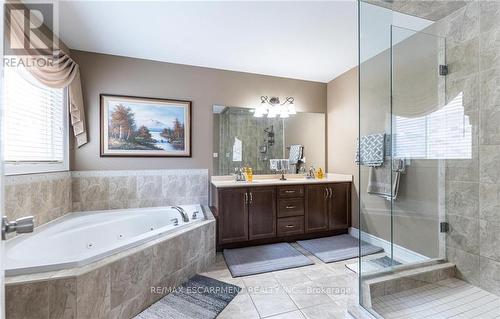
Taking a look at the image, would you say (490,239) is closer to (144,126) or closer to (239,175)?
(239,175)

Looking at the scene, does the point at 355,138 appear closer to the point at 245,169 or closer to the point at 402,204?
the point at 402,204

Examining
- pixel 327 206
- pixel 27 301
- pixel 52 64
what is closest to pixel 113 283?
pixel 27 301

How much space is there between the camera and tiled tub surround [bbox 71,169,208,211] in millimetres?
2656

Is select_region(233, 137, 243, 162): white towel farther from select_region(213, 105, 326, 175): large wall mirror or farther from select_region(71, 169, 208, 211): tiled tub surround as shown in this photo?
select_region(71, 169, 208, 211): tiled tub surround

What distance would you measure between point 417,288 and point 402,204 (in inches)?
32.4

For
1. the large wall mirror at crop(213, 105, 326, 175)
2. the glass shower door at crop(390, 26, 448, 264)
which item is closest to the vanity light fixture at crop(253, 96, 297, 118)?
the large wall mirror at crop(213, 105, 326, 175)

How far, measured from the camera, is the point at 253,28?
2.22m

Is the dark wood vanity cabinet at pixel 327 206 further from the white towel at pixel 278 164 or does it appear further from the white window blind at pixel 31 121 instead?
the white window blind at pixel 31 121

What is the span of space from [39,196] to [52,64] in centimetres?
122

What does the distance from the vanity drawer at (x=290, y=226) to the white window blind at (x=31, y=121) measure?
2609 millimetres

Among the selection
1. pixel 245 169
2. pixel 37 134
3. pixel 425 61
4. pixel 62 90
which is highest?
pixel 425 61

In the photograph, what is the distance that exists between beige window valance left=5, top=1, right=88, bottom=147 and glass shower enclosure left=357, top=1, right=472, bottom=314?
2.74 meters

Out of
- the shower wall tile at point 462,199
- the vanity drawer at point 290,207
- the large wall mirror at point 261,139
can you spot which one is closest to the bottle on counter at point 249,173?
the large wall mirror at point 261,139

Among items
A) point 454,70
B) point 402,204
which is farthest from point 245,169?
point 454,70
